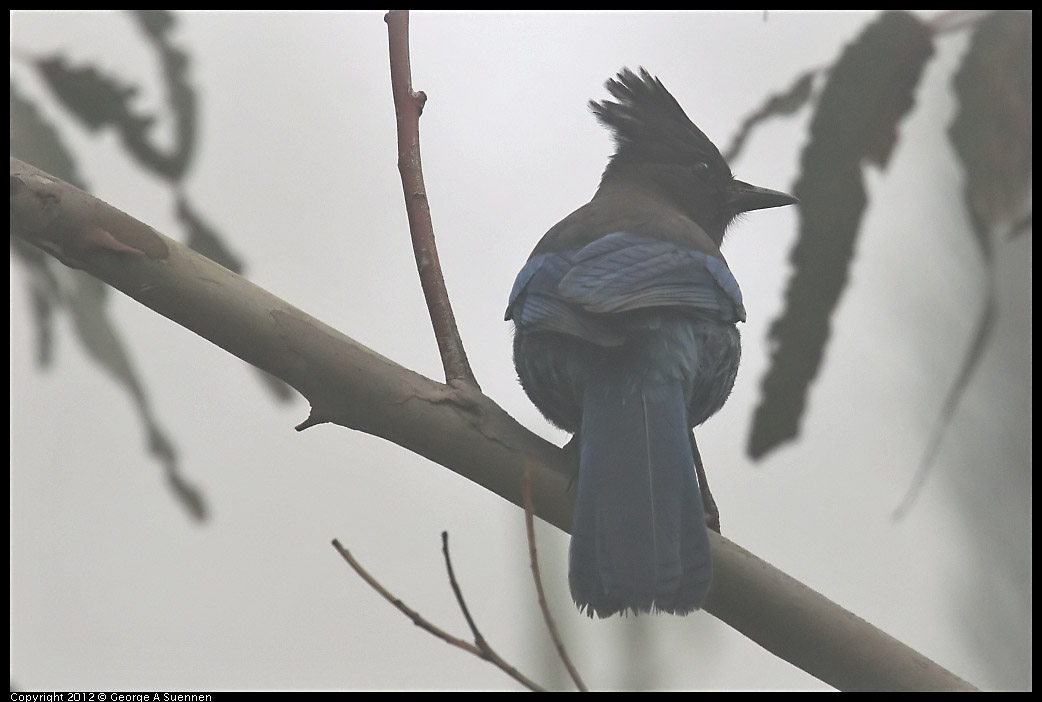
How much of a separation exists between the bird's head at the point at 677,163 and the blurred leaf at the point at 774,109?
3.10ft

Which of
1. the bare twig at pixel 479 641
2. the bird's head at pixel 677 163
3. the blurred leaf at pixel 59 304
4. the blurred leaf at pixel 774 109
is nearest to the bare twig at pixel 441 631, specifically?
the bare twig at pixel 479 641

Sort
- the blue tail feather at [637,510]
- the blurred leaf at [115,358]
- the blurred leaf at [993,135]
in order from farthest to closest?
the blurred leaf at [115,358] → the blurred leaf at [993,135] → the blue tail feather at [637,510]

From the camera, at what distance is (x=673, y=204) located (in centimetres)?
345

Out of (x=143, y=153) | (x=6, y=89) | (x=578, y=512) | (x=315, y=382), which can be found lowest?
(x=578, y=512)

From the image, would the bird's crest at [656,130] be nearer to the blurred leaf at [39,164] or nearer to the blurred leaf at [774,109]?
the blurred leaf at [774,109]

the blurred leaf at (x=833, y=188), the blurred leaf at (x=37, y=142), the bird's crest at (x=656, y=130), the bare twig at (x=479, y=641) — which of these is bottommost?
the bare twig at (x=479, y=641)

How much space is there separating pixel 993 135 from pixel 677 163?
4.15ft

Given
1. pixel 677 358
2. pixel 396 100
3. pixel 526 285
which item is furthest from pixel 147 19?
pixel 677 358

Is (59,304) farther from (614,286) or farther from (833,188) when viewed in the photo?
(833,188)

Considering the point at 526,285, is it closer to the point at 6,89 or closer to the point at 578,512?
the point at 578,512

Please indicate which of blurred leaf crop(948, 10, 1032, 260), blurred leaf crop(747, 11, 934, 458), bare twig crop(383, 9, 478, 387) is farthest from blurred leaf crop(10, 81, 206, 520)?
blurred leaf crop(948, 10, 1032, 260)

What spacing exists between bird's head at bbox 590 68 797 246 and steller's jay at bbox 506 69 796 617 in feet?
0.81

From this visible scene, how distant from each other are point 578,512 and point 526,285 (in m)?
0.68

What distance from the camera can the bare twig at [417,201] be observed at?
214 centimetres
